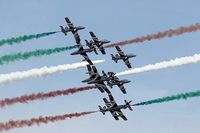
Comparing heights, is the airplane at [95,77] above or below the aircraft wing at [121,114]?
above

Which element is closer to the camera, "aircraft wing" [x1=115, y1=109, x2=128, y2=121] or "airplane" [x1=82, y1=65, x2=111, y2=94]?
"airplane" [x1=82, y1=65, x2=111, y2=94]

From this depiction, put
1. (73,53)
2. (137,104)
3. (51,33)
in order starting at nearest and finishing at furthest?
1. (137,104)
2. (51,33)
3. (73,53)

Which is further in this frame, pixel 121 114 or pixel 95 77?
pixel 121 114

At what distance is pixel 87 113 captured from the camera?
183875 millimetres

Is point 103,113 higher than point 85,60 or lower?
lower

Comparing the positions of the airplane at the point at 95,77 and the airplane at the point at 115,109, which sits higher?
the airplane at the point at 95,77

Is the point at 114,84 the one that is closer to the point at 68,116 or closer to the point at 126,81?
the point at 126,81

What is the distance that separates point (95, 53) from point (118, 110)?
1763cm

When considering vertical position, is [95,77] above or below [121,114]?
above

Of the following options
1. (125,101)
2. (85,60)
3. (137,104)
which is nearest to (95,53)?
(85,60)

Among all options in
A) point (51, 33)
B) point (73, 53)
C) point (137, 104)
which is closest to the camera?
point (137, 104)

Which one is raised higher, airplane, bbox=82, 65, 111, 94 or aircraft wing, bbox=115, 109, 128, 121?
airplane, bbox=82, 65, 111, 94

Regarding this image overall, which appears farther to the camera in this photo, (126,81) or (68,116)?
(126,81)

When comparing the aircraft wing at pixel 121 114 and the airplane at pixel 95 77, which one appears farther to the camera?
the aircraft wing at pixel 121 114
